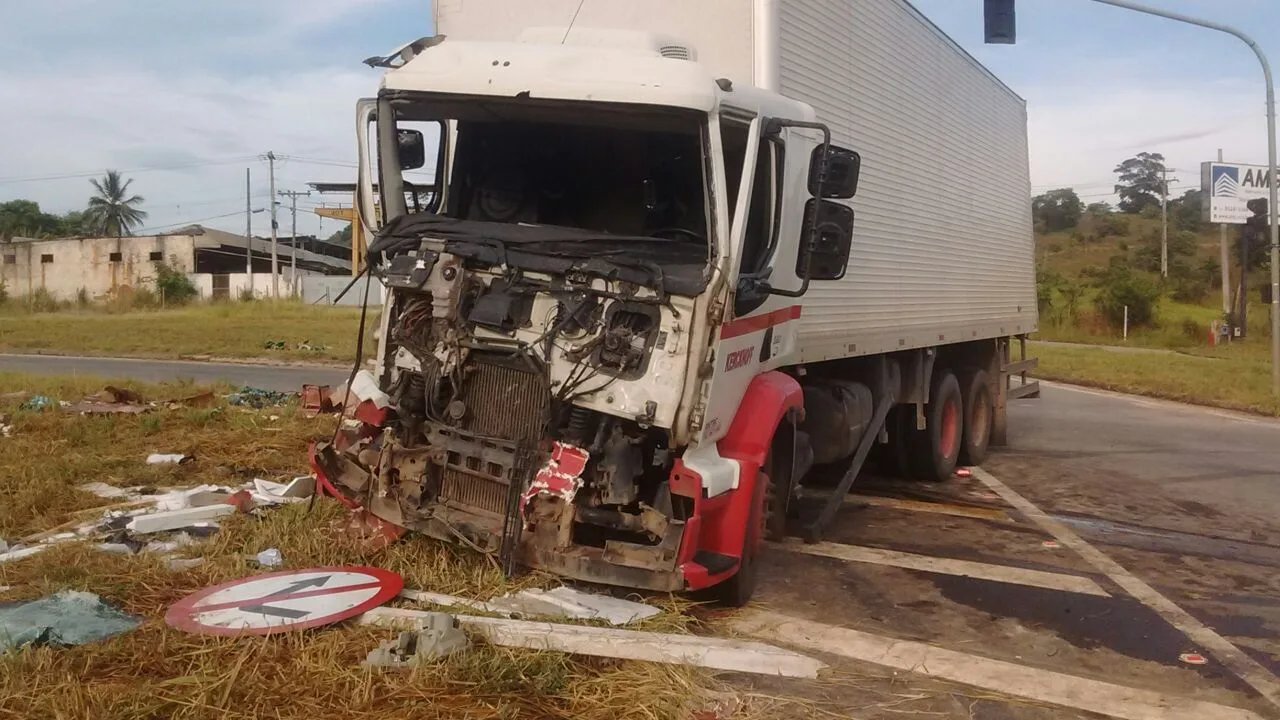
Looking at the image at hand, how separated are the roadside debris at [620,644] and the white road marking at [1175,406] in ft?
44.8

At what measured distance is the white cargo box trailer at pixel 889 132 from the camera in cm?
612

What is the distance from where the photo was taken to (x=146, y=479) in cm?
768

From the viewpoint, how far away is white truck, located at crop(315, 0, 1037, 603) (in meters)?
4.81

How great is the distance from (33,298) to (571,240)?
154ft

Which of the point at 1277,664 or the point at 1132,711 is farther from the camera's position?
the point at 1277,664

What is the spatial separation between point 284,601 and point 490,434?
122cm

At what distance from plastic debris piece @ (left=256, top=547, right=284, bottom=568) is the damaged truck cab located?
0.51m

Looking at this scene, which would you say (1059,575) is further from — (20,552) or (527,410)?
(20,552)

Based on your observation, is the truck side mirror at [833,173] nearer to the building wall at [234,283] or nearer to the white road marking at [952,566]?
the white road marking at [952,566]

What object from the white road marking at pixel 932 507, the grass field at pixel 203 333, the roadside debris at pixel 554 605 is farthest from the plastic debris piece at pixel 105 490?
the grass field at pixel 203 333

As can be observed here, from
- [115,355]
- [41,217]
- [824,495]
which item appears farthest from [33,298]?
[824,495]

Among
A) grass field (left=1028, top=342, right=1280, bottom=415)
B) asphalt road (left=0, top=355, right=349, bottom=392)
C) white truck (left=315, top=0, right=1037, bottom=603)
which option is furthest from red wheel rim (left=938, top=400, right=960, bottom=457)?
asphalt road (left=0, top=355, right=349, bottom=392)

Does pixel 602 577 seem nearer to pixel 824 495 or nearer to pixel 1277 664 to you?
pixel 1277 664

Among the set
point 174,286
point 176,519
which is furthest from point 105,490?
point 174,286
